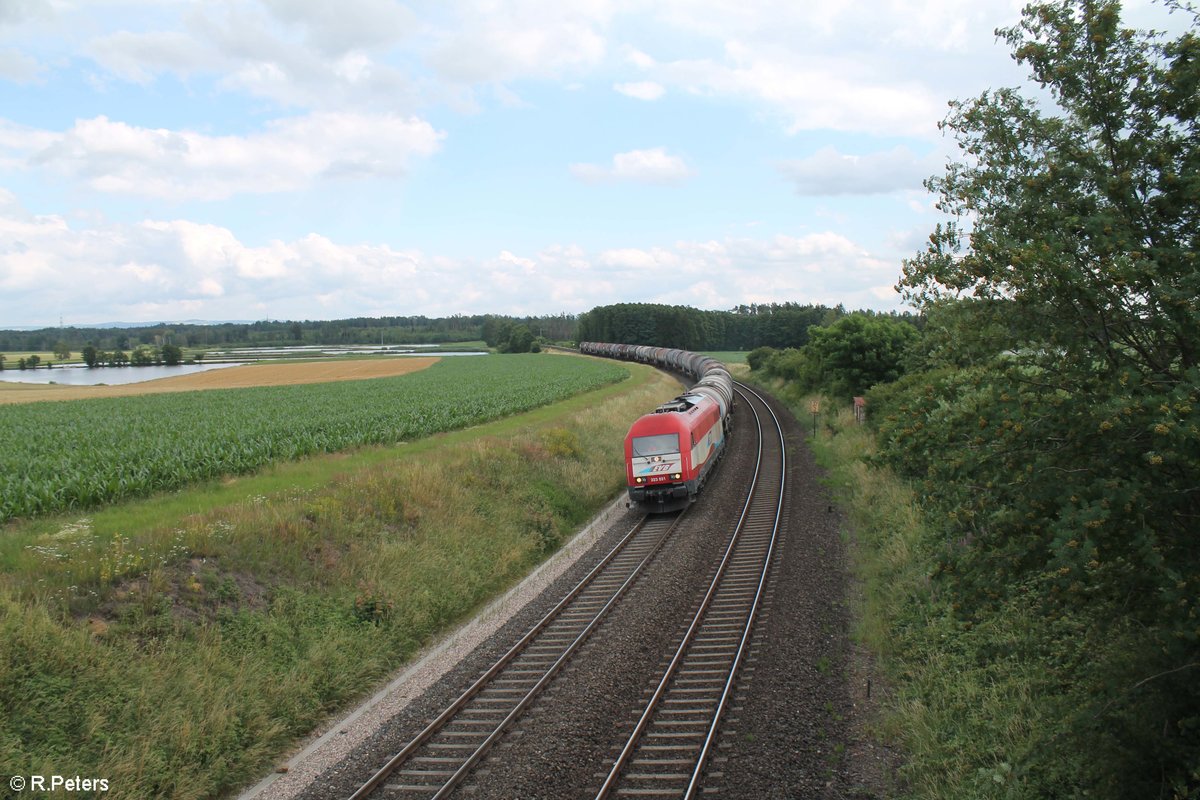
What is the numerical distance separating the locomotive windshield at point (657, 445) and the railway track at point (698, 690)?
3674 millimetres

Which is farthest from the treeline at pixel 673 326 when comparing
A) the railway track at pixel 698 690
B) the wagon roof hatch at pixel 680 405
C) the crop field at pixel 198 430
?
the railway track at pixel 698 690

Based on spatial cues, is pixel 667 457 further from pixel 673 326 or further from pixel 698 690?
pixel 673 326

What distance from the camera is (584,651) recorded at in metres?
13.3

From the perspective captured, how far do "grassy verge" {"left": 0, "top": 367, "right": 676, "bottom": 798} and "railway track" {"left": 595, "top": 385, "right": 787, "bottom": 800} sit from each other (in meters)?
5.21

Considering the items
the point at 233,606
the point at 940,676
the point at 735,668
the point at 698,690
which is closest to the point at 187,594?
the point at 233,606

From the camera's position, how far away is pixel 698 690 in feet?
38.2

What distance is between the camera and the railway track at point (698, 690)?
9359 millimetres

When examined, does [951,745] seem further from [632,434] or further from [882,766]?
[632,434]

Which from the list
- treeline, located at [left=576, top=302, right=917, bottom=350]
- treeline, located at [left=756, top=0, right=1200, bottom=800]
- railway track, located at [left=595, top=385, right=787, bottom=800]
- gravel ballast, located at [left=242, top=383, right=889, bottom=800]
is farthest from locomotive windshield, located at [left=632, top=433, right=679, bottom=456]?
treeline, located at [left=576, top=302, right=917, bottom=350]

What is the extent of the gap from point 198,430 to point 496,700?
62.3 feet

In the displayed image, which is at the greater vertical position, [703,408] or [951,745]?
[703,408]

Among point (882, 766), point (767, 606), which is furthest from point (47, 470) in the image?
point (882, 766)

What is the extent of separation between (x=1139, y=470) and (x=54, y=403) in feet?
161

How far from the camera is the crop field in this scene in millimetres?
17062
